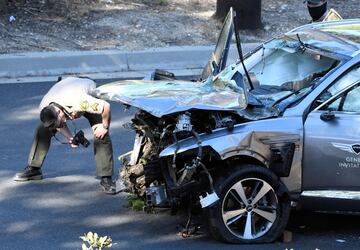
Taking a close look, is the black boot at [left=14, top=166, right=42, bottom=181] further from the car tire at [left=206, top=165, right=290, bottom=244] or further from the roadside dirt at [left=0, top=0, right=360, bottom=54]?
the roadside dirt at [left=0, top=0, right=360, bottom=54]

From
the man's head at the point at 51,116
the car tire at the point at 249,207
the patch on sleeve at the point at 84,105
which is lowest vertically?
the car tire at the point at 249,207

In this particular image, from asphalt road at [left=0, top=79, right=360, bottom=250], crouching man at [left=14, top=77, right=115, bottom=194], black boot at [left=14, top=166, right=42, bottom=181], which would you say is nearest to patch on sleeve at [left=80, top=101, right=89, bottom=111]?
crouching man at [left=14, top=77, right=115, bottom=194]

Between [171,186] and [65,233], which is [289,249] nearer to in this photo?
[171,186]

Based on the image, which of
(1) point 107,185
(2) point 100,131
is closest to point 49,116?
(2) point 100,131

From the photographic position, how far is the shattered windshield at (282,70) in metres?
5.71

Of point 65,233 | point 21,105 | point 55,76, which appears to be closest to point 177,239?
point 65,233

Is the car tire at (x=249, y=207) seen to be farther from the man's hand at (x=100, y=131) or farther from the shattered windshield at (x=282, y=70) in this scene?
the man's hand at (x=100, y=131)

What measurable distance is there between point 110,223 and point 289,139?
5.56 ft

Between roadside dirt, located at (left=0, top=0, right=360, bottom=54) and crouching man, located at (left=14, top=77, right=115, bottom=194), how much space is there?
5740mm

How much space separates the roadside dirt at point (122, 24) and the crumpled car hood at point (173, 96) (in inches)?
271

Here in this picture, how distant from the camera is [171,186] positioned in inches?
205

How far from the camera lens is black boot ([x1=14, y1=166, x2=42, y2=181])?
273 inches

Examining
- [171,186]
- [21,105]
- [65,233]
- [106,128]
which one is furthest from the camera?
[21,105]

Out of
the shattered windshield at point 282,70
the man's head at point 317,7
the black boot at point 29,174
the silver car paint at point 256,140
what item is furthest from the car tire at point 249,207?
the man's head at point 317,7
